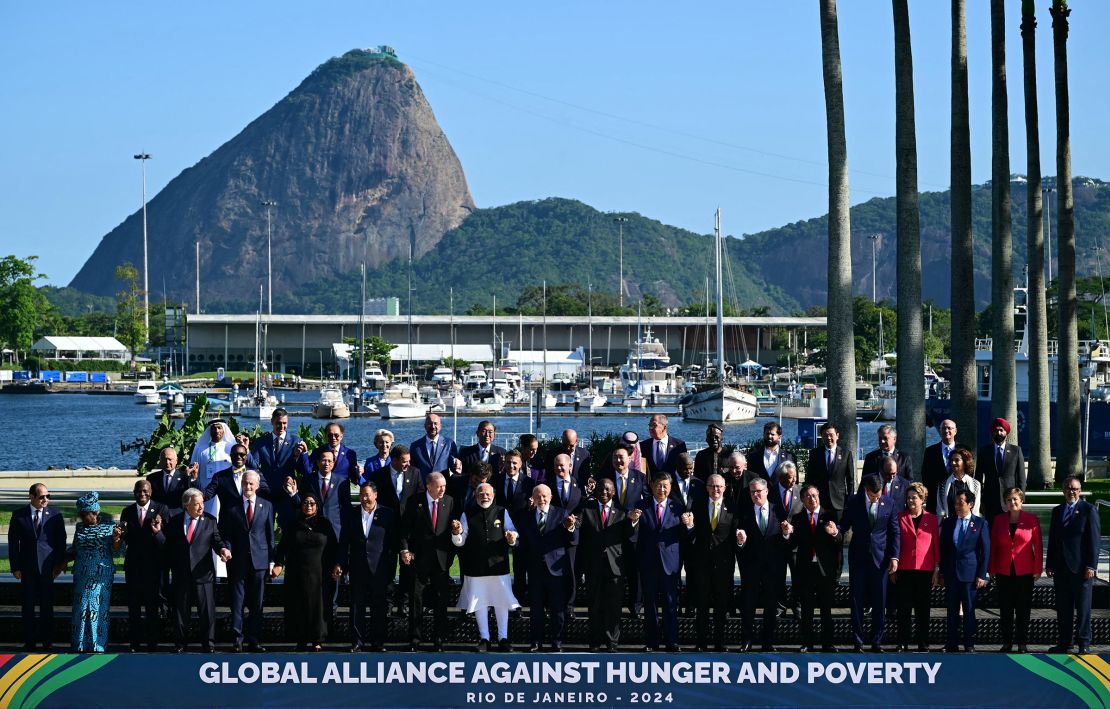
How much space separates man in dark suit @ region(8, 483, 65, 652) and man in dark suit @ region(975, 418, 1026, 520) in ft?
29.7

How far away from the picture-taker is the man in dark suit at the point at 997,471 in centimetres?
1489

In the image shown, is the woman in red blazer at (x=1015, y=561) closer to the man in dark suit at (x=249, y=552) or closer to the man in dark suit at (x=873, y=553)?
the man in dark suit at (x=873, y=553)

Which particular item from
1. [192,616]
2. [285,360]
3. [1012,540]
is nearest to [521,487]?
[192,616]

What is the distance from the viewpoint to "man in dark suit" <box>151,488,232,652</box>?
44.2 feet

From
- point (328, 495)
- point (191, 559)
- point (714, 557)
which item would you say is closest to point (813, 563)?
point (714, 557)

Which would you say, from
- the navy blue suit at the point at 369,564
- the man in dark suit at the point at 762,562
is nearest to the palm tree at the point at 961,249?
the man in dark suit at the point at 762,562

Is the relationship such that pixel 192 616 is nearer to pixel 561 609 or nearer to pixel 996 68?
pixel 561 609

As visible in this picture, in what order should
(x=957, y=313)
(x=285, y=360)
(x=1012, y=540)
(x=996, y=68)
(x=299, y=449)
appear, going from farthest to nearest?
(x=285, y=360) < (x=996, y=68) < (x=957, y=313) < (x=299, y=449) < (x=1012, y=540)

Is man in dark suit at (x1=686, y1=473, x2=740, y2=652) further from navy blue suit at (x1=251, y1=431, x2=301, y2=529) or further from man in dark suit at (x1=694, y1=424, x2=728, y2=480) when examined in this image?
navy blue suit at (x1=251, y1=431, x2=301, y2=529)

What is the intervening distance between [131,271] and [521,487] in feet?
545

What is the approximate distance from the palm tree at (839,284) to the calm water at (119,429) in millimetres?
44936

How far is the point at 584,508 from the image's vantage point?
13.8 meters

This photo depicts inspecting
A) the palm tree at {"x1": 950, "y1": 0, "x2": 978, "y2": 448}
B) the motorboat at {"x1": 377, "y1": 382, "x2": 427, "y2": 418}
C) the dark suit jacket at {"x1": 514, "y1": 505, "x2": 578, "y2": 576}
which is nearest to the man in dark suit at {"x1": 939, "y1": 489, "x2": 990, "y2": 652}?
the dark suit jacket at {"x1": 514, "y1": 505, "x2": 578, "y2": 576}

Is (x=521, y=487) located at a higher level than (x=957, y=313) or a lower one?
lower
